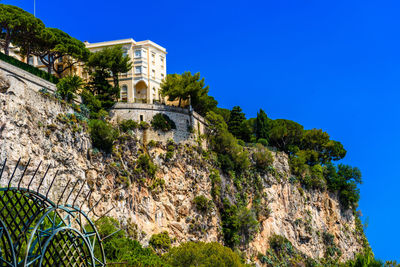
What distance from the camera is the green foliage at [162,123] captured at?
44.9 metres

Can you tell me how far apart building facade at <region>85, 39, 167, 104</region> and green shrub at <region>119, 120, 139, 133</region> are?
269 inches

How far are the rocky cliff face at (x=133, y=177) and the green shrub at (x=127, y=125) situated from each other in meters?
1.22

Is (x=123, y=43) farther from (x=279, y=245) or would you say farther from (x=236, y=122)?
(x=279, y=245)

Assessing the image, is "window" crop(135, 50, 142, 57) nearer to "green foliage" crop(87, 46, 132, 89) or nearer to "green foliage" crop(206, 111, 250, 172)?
"green foliage" crop(87, 46, 132, 89)

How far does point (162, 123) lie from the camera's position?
45.2 metres

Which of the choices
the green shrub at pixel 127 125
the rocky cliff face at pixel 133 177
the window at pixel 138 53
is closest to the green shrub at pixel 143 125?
the green shrub at pixel 127 125

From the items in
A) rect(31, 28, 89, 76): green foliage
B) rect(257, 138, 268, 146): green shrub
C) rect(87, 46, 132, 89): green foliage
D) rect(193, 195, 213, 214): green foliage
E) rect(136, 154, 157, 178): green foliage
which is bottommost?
rect(193, 195, 213, 214): green foliage

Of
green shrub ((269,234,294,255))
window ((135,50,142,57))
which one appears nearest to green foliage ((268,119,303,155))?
green shrub ((269,234,294,255))

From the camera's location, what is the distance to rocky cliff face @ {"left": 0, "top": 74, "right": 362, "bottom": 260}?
3378 cm

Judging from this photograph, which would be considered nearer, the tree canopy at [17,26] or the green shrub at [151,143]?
the tree canopy at [17,26]

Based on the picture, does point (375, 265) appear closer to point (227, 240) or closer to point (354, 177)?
point (227, 240)

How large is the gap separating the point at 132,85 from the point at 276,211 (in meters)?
18.2

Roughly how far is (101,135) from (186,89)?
450 inches

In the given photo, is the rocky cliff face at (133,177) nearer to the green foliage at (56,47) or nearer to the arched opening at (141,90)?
the green foliage at (56,47)
